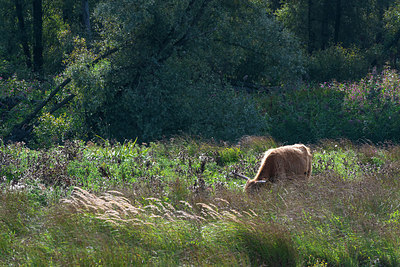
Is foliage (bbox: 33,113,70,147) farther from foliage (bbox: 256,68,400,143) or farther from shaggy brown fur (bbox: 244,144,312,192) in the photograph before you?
shaggy brown fur (bbox: 244,144,312,192)

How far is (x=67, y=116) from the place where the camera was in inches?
632

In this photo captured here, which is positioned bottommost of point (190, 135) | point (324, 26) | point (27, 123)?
point (27, 123)

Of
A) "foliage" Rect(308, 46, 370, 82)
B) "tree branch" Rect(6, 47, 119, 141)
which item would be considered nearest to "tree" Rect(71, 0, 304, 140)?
"tree branch" Rect(6, 47, 119, 141)

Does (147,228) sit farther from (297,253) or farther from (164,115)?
(164,115)

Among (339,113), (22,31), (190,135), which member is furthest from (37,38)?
(339,113)

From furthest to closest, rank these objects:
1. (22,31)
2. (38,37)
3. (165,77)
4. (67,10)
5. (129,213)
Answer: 1. (67,10)
2. (38,37)
3. (22,31)
4. (165,77)
5. (129,213)

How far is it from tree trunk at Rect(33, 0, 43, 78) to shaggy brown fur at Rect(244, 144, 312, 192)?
67.4 feet

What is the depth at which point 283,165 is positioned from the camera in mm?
7691

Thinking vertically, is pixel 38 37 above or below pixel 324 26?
below

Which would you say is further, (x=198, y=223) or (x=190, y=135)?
(x=190, y=135)

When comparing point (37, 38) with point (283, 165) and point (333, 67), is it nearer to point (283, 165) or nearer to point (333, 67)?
point (333, 67)

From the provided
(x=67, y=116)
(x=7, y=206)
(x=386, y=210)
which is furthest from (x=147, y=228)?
(x=67, y=116)

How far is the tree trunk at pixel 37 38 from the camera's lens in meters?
25.7

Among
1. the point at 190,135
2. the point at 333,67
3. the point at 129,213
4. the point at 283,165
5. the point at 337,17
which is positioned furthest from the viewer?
the point at 337,17
